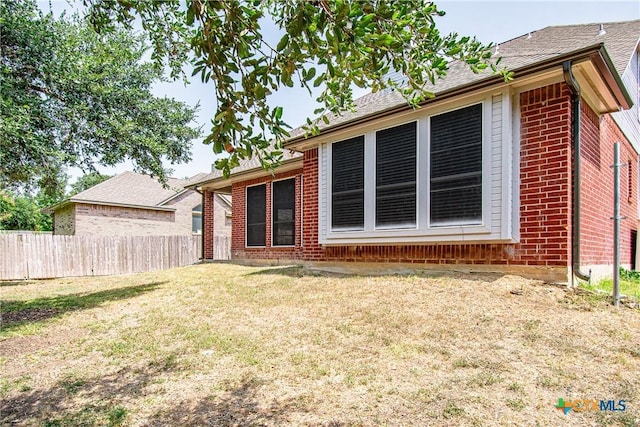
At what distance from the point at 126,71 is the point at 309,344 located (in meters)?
8.08

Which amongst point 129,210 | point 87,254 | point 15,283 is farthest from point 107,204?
point 15,283

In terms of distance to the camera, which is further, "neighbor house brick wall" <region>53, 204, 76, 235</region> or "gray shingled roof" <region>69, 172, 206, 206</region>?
"gray shingled roof" <region>69, 172, 206, 206</region>

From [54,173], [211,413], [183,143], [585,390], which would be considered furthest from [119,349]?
[183,143]

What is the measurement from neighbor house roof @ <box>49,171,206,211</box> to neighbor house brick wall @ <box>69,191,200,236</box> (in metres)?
0.34

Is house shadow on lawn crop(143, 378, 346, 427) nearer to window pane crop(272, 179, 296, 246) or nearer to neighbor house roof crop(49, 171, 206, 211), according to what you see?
window pane crop(272, 179, 296, 246)

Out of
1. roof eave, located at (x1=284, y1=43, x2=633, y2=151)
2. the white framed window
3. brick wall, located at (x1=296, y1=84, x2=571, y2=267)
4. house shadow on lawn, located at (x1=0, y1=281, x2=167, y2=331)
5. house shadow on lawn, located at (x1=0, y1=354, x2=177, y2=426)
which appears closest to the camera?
house shadow on lawn, located at (x1=0, y1=354, x2=177, y2=426)

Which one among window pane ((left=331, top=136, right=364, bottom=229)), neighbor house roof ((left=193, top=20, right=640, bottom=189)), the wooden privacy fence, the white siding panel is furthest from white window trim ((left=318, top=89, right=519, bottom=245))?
the wooden privacy fence

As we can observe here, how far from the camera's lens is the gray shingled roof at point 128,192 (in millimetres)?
19000

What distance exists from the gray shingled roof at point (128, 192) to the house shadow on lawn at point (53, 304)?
10550 millimetres

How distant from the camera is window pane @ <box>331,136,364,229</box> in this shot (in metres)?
7.44

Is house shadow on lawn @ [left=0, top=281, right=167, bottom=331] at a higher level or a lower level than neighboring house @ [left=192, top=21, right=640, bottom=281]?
lower

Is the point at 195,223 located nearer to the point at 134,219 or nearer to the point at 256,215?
the point at 134,219

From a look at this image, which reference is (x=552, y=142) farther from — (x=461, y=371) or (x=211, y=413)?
(x=211, y=413)

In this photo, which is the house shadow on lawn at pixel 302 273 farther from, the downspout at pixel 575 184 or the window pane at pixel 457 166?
the downspout at pixel 575 184
